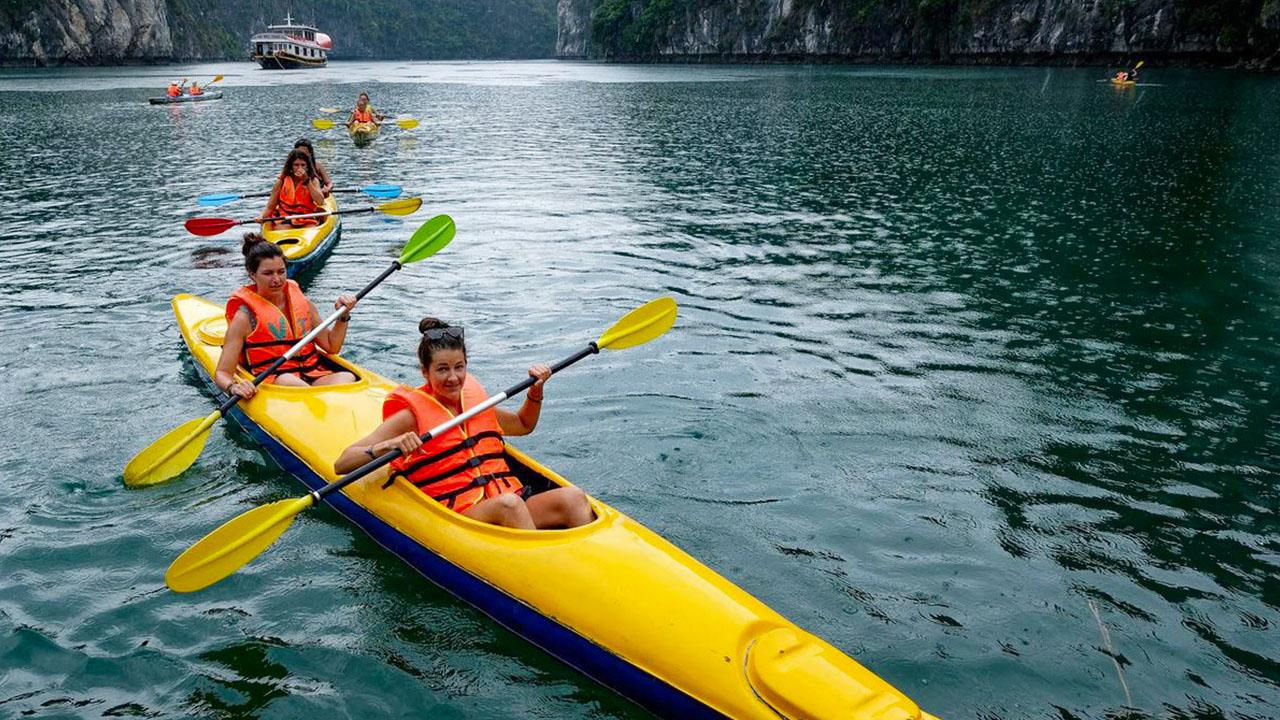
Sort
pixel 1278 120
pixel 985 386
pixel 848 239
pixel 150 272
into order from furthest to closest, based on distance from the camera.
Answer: pixel 1278 120 < pixel 848 239 < pixel 150 272 < pixel 985 386

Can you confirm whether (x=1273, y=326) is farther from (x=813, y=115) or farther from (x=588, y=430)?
(x=813, y=115)

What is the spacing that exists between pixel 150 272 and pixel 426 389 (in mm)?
9179

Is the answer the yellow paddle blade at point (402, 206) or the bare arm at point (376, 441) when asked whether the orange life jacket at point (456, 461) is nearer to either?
the bare arm at point (376, 441)

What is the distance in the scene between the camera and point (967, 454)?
6906mm

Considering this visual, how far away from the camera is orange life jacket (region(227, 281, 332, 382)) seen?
278 inches

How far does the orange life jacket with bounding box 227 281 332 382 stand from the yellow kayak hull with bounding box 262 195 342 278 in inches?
180

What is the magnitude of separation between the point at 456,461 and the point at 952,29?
254 ft

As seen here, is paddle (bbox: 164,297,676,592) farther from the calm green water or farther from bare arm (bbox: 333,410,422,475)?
the calm green water

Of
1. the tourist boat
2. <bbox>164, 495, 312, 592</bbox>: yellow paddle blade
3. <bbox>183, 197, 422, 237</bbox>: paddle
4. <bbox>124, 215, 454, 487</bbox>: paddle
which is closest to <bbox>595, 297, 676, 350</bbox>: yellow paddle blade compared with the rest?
<bbox>164, 495, 312, 592</bbox>: yellow paddle blade

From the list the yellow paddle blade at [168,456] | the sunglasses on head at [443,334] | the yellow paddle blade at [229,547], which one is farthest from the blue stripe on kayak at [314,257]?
the sunglasses on head at [443,334]

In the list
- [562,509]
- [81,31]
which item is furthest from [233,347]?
[81,31]

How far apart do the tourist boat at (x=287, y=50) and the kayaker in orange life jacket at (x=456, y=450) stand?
95.4 metres

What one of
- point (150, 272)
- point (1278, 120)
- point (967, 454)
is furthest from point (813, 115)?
point (967, 454)

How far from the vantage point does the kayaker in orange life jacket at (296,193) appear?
40.7 ft
